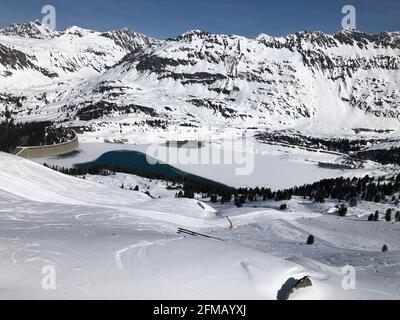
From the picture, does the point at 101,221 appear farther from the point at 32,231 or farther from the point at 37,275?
the point at 37,275

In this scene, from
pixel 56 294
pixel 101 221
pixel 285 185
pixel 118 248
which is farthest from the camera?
pixel 285 185

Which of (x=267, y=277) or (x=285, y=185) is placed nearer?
(x=267, y=277)

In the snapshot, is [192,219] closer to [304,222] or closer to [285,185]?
[304,222]

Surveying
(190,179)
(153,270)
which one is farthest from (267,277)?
(190,179)
